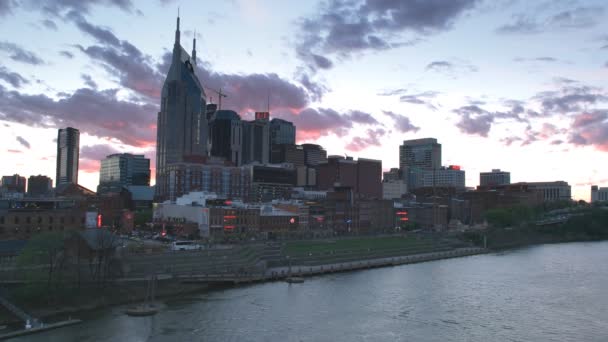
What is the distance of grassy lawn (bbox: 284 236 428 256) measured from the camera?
96594 millimetres

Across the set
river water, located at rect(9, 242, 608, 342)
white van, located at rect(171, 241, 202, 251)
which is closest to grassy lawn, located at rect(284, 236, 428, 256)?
river water, located at rect(9, 242, 608, 342)

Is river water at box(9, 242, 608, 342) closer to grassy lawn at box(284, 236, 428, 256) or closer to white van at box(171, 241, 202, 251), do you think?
white van at box(171, 241, 202, 251)

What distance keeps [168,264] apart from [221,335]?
943 inches

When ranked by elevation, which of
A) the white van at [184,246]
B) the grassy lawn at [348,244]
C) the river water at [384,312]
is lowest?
the river water at [384,312]

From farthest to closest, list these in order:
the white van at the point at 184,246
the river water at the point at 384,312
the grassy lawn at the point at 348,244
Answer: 1. the grassy lawn at the point at 348,244
2. the white van at the point at 184,246
3. the river water at the point at 384,312

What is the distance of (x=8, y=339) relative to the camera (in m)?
44.0

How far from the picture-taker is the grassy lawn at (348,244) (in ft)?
317

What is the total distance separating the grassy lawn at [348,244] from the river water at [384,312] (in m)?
14.0

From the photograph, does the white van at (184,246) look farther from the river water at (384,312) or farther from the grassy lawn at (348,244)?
the grassy lawn at (348,244)

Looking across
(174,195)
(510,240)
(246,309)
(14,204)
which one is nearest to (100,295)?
(246,309)

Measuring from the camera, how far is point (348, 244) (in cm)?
10975

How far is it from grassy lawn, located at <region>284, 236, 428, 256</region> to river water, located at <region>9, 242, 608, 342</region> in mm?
14027

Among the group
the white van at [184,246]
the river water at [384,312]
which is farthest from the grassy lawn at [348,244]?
the white van at [184,246]

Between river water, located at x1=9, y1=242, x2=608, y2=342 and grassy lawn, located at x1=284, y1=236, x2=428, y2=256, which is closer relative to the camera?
river water, located at x1=9, y1=242, x2=608, y2=342
